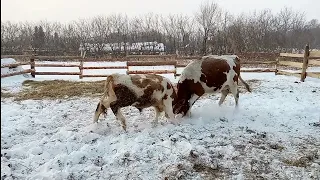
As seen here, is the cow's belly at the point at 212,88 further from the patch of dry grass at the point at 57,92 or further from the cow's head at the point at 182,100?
the patch of dry grass at the point at 57,92

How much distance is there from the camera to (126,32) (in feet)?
137

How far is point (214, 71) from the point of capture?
250 inches

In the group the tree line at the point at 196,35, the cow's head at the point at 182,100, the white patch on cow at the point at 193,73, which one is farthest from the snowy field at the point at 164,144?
the tree line at the point at 196,35

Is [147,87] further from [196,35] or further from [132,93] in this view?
[196,35]

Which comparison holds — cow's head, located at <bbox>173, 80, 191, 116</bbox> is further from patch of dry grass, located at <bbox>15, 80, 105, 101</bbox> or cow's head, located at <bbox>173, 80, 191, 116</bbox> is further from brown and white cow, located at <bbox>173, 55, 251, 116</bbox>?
patch of dry grass, located at <bbox>15, 80, 105, 101</bbox>

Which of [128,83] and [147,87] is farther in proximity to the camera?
[147,87]

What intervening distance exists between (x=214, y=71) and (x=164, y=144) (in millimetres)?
2542

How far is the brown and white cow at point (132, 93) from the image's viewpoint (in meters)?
5.10

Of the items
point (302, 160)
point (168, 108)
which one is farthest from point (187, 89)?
point (302, 160)

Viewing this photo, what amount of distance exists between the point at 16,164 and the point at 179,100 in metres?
3.29

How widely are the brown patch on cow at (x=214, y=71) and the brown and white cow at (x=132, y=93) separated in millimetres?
1148

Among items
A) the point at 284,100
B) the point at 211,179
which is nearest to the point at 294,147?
the point at 211,179

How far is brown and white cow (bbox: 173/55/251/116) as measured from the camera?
240 inches

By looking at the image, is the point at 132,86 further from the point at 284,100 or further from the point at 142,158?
the point at 284,100
